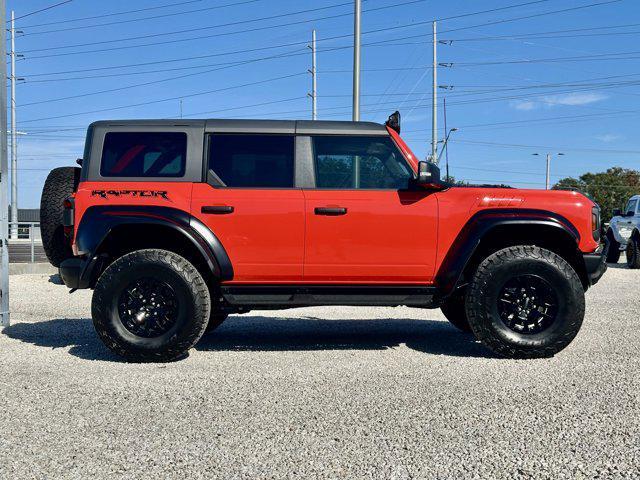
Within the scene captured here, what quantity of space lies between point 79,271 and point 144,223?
67 centimetres

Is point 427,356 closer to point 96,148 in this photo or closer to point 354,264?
point 354,264

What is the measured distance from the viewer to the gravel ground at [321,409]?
2.75 meters

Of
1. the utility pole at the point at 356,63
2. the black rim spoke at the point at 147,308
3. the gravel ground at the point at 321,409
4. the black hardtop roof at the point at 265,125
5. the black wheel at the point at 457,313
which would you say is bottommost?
the gravel ground at the point at 321,409

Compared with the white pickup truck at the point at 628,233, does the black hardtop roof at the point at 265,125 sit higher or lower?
higher

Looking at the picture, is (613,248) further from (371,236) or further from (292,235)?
(292,235)

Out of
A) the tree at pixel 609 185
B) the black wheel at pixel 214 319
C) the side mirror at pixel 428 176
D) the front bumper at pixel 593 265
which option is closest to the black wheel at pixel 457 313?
the front bumper at pixel 593 265

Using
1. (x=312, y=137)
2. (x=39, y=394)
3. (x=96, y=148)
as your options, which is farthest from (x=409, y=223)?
(x=39, y=394)

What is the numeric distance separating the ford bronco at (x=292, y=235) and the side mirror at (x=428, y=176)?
1 cm

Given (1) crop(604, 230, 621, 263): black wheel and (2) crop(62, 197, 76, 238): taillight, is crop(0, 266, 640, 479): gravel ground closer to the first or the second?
(2) crop(62, 197, 76, 238): taillight

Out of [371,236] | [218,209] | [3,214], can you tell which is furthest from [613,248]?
[3,214]

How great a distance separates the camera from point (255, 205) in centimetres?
489

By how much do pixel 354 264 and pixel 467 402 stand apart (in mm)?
1610

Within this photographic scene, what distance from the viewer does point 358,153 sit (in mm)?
5141

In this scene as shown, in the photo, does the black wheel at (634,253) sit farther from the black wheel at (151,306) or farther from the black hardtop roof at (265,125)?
the black wheel at (151,306)
